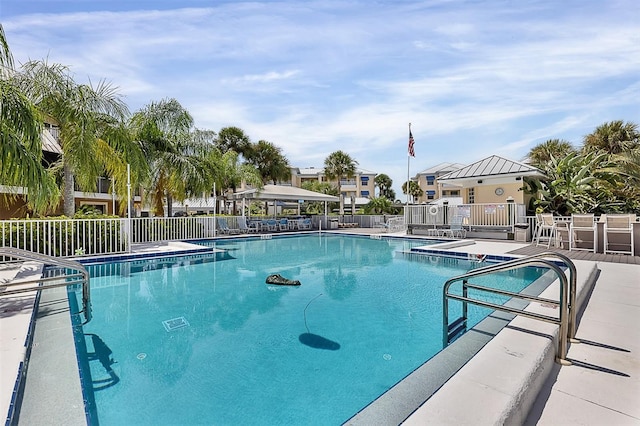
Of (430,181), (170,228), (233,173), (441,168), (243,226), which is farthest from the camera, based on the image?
(430,181)

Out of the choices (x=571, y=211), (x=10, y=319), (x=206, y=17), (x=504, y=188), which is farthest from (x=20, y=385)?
(x=504, y=188)

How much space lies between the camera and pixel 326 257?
1199 cm

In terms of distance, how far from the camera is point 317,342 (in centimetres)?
438

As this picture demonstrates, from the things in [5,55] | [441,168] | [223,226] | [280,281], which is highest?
[441,168]

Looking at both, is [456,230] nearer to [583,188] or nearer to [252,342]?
[583,188]

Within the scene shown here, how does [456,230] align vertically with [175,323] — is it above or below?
above

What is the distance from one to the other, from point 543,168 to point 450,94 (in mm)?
7609

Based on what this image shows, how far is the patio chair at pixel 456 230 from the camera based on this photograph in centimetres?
1578

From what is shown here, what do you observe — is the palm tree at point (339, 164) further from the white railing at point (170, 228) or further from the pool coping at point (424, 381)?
the pool coping at point (424, 381)

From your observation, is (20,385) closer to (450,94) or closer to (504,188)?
(450,94)

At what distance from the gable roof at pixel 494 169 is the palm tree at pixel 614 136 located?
651 centimetres

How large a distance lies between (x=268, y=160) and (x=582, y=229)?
25.8 m

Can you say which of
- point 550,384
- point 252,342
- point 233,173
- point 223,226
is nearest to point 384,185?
point 233,173

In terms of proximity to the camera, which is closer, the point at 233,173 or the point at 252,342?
the point at 252,342
